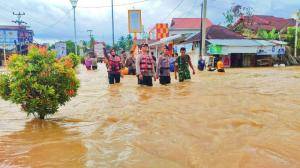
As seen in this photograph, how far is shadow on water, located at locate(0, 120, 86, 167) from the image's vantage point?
157 inches

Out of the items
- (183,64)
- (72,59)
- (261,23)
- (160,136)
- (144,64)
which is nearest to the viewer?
(160,136)

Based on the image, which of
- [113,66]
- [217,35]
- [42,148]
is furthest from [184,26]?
[42,148]

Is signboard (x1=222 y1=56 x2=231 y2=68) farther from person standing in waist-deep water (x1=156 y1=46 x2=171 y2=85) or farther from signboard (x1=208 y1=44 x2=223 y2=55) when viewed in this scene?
person standing in waist-deep water (x1=156 y1=46 x2=171 y2=85)

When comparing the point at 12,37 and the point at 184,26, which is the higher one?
the point at 184,26

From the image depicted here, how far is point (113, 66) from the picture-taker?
12742 millimetres

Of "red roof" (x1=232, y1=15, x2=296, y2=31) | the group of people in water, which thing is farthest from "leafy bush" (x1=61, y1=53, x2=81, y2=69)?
"red roof" (x1=232, y1=15, x2=296, y2=31)

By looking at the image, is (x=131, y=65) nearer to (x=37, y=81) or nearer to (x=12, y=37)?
(x=37, y=81)

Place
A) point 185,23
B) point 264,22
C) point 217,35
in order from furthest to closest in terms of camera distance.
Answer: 1. point 185,23
2. point 264,22
3. point 217,35

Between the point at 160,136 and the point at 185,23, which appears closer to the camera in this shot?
the point at 160,136

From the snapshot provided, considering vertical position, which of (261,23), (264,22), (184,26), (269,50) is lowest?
(269,50)

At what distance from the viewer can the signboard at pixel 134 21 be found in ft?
82.4

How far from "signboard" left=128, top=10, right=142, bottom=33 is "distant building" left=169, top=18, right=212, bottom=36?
3419 centimetres

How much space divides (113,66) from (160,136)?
8.03 m

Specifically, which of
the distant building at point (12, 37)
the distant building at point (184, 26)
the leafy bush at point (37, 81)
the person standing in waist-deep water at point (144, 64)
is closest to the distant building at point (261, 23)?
the distant building at point (184, 26)
